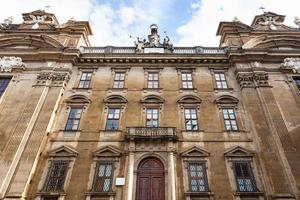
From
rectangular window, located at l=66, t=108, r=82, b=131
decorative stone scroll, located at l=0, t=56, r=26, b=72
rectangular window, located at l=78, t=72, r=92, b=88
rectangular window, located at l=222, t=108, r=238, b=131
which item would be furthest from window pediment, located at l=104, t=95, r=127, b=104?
decorative stone scroll, located at l=0, t=56, r=26, b=72

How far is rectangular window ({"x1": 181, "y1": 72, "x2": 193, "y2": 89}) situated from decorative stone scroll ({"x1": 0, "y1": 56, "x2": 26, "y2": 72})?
45.6ft

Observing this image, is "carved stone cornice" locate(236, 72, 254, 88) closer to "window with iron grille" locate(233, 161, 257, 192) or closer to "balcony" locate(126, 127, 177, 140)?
"window with iron grille" locate(233, 161, 257, 192)

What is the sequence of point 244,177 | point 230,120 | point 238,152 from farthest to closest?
point 230,120, point 238,152, point 244,177

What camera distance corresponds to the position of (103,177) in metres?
16.4

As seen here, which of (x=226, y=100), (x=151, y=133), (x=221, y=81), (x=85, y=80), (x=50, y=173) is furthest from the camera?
(x=85, y=80)

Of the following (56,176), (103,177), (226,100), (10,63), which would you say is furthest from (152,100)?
(10,63)

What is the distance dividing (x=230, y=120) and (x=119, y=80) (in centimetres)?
983

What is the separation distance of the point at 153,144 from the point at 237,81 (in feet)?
31.3

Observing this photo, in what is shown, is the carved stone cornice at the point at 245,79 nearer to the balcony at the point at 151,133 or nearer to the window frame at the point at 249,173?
the window frame at the point at 249,173

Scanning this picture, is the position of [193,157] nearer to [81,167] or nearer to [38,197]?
[81,167]

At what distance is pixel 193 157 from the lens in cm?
1716

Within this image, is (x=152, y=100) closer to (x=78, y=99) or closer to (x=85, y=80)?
(x=78, y=99)

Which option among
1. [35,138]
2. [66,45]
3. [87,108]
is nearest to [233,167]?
[87,108]

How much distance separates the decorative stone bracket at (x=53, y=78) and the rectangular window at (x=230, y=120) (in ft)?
43.5
